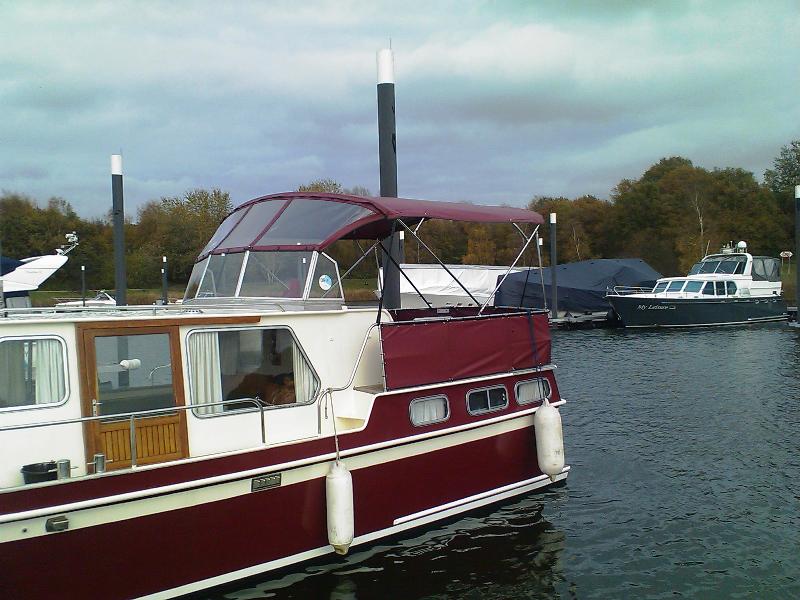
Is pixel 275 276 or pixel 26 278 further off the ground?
pixel 26 278

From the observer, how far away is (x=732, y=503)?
10469mm

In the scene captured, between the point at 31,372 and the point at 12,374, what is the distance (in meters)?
0.16

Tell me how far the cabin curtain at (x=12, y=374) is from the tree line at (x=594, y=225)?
35.5 metres

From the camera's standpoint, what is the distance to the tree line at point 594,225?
55062mm

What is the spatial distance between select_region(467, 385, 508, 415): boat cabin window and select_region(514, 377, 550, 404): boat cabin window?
0.32m

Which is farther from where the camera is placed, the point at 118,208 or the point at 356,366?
the point at 118,208

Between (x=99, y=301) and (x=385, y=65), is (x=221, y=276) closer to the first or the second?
(x=385, y=65)

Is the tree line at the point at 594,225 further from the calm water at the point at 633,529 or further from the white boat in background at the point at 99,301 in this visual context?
the calm water at the point at 633,529

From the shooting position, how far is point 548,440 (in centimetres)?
1009

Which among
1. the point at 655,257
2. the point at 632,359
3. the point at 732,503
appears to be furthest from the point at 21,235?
the point at 732,503

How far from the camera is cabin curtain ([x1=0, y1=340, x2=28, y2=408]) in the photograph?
6.48 meters

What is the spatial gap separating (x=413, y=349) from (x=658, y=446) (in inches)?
276

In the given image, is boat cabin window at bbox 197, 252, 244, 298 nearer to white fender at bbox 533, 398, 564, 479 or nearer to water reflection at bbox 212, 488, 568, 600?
water reflection at bbox 212, 488, 568, 600

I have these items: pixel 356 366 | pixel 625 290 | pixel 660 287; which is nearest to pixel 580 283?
pixel 625 290
